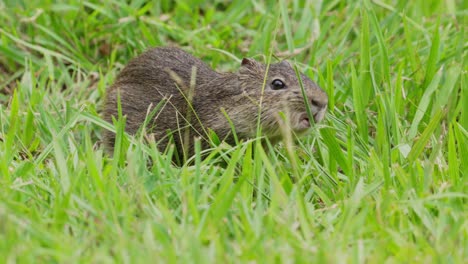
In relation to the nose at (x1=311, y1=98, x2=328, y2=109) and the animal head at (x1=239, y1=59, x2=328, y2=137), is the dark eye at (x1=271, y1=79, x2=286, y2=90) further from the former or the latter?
the nose at (x1=311, y1=98, x2=328, y2=109)

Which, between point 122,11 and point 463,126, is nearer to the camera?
point 463,126

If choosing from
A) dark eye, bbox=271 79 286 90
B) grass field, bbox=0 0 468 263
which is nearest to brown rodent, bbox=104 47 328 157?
dark eye, bbox=271 79 286 90

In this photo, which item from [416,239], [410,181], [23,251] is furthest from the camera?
[410,181]

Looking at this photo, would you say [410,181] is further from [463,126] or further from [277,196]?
[463,126]

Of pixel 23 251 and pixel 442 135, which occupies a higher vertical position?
pixel 23 251

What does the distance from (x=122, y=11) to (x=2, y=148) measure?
7.13 feet

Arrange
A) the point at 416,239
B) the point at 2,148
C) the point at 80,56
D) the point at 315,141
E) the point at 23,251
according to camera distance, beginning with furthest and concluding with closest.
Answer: the point at 80,56 < the point at 315,141 < the point at 2,148 < the point at 416,239 < the point at 23,251

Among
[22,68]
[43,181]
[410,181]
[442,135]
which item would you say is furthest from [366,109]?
[22,68]

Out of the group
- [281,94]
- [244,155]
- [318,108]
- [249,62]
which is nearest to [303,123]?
[318,108]

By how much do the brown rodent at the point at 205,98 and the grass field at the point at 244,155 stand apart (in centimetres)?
15

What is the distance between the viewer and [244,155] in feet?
16.1

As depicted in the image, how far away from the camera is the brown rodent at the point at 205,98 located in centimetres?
505

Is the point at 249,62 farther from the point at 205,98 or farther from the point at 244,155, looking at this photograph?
the point at 244,155

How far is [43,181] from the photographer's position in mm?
4445
